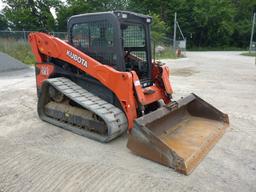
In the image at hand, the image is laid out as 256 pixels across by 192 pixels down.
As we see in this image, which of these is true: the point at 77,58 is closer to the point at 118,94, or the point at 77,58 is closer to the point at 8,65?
the point at 118,94

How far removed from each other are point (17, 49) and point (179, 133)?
14577 mm

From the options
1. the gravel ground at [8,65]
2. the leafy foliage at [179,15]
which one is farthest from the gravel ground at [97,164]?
the leafy foliage at [179,15]

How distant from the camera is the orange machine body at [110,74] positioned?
13.5 feet

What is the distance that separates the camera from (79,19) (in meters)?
4.73

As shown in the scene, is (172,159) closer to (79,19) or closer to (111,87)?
(111,87)

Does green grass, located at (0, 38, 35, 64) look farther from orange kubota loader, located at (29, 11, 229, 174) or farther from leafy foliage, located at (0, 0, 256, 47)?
leafy foliage, located at (0, 0, 256, 47)

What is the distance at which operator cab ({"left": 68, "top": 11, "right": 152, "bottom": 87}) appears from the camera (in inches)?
169

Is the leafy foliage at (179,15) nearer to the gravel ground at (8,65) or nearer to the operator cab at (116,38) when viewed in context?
→ the gravel ground at (8,65)

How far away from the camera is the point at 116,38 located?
13.9ft

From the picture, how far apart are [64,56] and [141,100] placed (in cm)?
160

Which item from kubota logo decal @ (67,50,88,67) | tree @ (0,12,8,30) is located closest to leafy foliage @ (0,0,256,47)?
tree @ (0,12,8,30)

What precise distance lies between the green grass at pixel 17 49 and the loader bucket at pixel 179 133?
12.6 meters

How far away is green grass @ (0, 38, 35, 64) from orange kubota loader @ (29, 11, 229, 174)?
1123cm

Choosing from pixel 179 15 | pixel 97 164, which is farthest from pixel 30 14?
pixel 97 164
